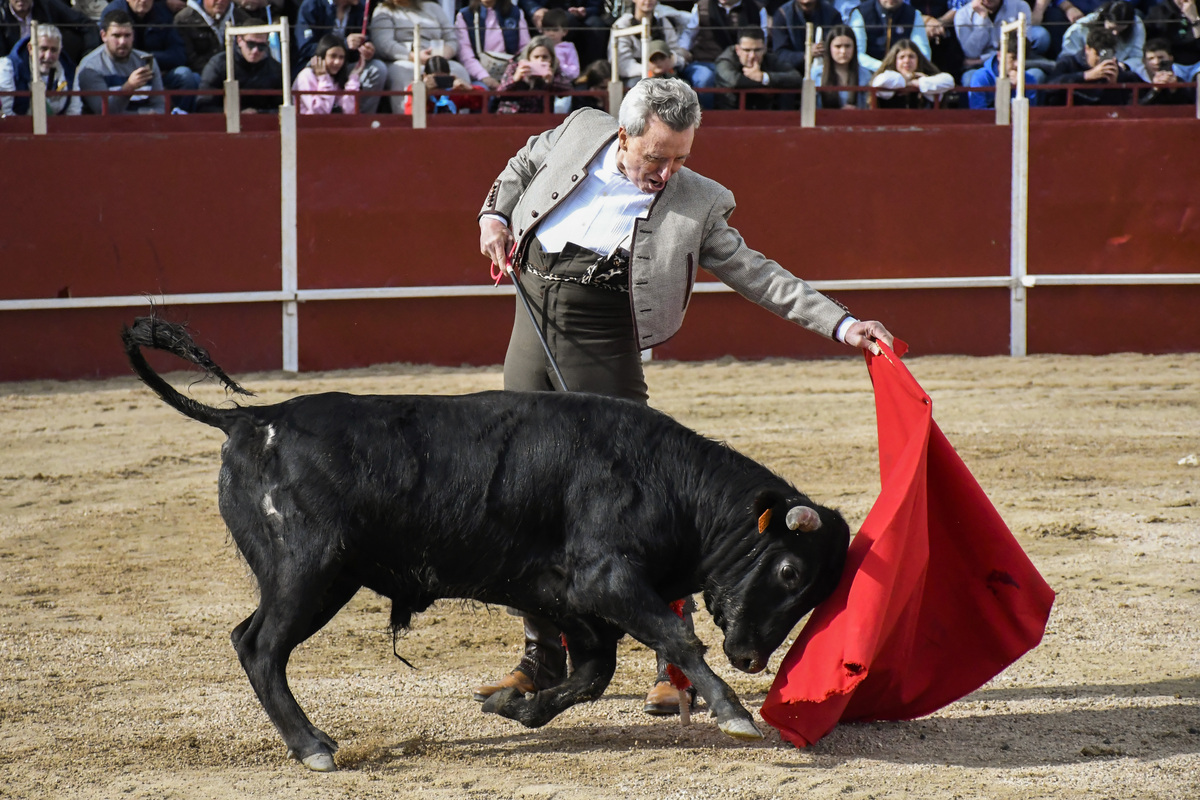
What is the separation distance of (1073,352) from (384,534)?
280 inches

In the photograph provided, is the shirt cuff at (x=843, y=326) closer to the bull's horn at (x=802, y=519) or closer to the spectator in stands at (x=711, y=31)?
the bull's horn at (x=802, y=519)

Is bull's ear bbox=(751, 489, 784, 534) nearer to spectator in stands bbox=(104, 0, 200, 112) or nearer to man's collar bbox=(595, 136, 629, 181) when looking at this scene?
man's collar bbox=(595, 136, 629, 181)

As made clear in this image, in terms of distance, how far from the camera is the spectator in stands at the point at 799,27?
8867 millimetres

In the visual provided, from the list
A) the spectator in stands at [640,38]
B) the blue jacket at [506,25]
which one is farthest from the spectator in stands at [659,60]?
the blue jacket at [506,25]

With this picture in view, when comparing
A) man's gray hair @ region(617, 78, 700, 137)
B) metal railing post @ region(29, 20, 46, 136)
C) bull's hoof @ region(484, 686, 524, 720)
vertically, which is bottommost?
bull's hoof @ region(484, 686, 524, 720)

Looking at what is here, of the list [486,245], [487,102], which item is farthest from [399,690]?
[487,102]

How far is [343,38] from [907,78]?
3.66m

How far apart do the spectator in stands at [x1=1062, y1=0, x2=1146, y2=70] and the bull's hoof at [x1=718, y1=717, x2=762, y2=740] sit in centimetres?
804

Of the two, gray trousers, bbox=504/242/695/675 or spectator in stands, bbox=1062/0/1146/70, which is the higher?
spectator in stands, bbox=1062/0/1146/70

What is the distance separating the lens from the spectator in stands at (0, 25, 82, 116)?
7656 millimetres

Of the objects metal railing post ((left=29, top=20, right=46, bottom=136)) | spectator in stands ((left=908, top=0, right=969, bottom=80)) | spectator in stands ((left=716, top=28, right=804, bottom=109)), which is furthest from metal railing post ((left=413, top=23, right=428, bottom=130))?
spectator in stands ((left=908, top=0, right=969, bottom=80))

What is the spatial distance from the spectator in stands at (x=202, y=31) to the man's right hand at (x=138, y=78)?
1.12 ft

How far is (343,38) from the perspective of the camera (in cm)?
827

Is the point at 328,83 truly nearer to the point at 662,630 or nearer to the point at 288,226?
the point at 288,226
